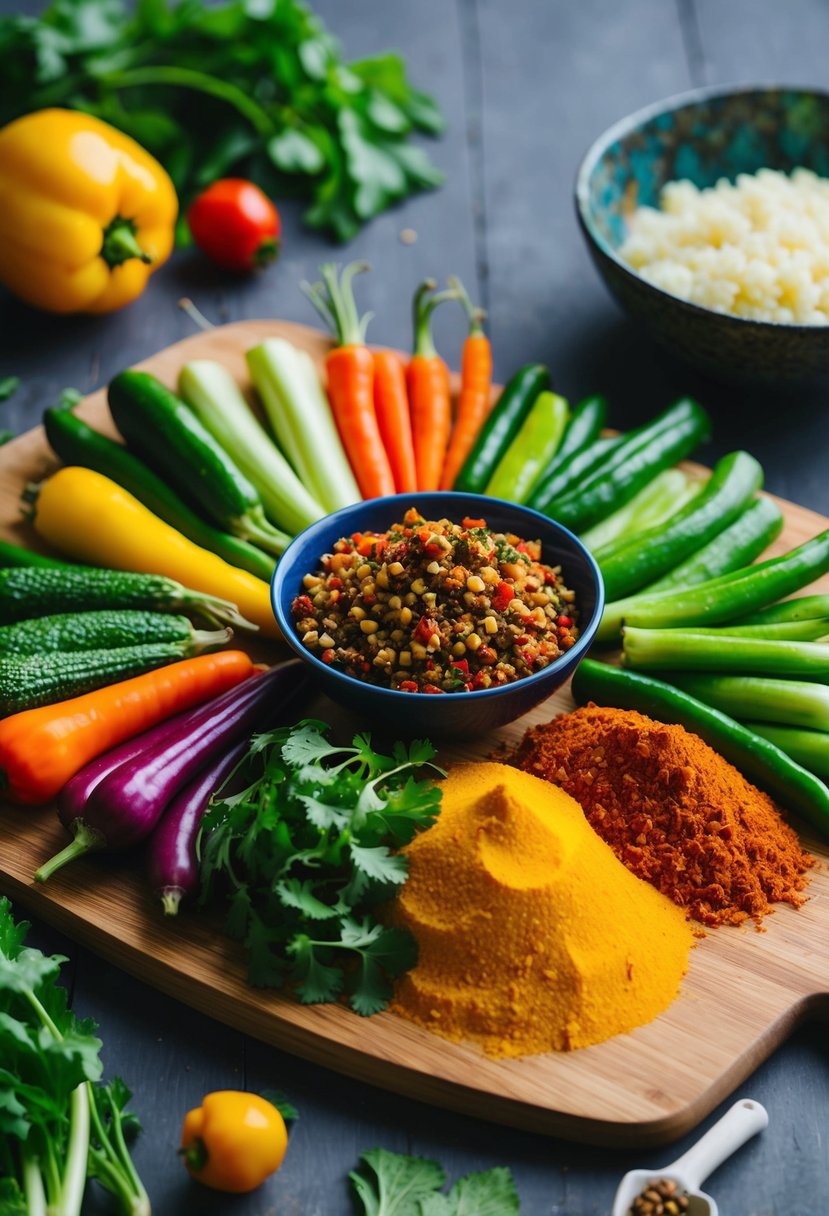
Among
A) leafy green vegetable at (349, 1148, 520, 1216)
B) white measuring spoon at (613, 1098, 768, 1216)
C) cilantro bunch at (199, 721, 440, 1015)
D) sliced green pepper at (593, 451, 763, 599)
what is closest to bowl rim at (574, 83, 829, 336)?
sliced green pepper at (593, 451, 763, 599)

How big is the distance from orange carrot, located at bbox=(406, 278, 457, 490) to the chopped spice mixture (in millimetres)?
809

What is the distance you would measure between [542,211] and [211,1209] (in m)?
3.87

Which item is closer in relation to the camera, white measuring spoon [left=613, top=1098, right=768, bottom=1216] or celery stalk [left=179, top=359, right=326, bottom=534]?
white measuring spoon [left=613, top=1098, right=768, bottom=1216]

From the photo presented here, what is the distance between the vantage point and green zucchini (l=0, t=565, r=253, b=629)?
3.08 m

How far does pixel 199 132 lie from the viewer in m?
4.96

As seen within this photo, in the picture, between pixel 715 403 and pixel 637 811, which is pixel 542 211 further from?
pixel 637 811

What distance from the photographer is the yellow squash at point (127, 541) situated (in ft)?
10.6

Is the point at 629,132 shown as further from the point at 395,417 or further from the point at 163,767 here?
the point at 163,767

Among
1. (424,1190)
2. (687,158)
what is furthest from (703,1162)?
(687,158)

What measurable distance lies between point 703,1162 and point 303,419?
86.8 inches

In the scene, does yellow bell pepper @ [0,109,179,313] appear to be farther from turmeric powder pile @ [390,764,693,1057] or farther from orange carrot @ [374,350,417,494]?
turmeric powder pile @ [390,764,693,1057]

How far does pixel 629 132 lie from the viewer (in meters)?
4.27

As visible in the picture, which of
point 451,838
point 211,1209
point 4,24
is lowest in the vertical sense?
point 211,1209

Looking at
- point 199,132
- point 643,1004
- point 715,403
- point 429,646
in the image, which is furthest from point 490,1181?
point 199,132
